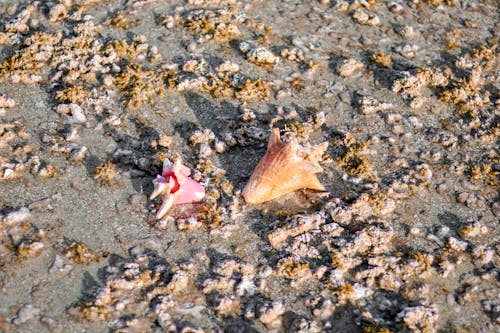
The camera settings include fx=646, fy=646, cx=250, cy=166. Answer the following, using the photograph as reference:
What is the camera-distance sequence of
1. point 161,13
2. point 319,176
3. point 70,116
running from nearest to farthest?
point 319,176 < point 70,116 < point 161,13

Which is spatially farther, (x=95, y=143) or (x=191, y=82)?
(x=191, y=82)

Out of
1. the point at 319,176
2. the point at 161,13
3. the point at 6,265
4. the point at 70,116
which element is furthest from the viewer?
the point at 161,13

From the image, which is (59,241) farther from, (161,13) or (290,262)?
(161,13)

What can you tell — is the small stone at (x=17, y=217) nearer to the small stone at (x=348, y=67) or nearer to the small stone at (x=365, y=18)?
the small stone at (x=348, y=67)

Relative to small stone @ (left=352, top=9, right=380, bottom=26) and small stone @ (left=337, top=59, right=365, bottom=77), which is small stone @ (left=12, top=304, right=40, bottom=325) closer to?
small stone @ (left=337, top=59, right=365, bottom=77)

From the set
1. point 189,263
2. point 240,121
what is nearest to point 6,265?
point 189,263

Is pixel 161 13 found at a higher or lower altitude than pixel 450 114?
higher

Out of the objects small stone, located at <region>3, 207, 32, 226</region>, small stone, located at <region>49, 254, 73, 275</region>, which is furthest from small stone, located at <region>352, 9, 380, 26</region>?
small stone, located at <region>49, 254, 73, 275</region>

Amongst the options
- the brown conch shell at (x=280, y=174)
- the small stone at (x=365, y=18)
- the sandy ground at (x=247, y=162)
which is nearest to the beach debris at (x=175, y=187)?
the sandy ground at (x=247, y=162)
